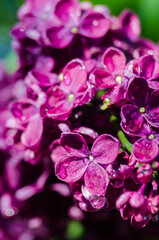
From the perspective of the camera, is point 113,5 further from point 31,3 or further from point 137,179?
point 137,179

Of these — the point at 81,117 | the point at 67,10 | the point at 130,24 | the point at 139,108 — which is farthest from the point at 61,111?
the point at 130,24

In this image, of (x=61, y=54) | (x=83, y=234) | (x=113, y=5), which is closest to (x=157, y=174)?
(x=61, y=54)

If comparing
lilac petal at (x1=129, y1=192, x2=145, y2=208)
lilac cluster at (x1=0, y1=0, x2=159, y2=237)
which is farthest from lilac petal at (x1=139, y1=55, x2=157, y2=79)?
lilac petal at (x1=129, y1=192, x2=145, y2=208)

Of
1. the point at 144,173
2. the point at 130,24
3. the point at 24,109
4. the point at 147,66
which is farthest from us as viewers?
the point at 130,24

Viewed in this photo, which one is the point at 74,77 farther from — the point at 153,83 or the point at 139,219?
the point at 139,219

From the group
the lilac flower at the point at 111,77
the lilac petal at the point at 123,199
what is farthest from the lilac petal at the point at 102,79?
the lilac petal at the point at 123,199

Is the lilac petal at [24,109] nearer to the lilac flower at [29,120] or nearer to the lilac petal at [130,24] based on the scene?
the lilac flower at [29,120]
